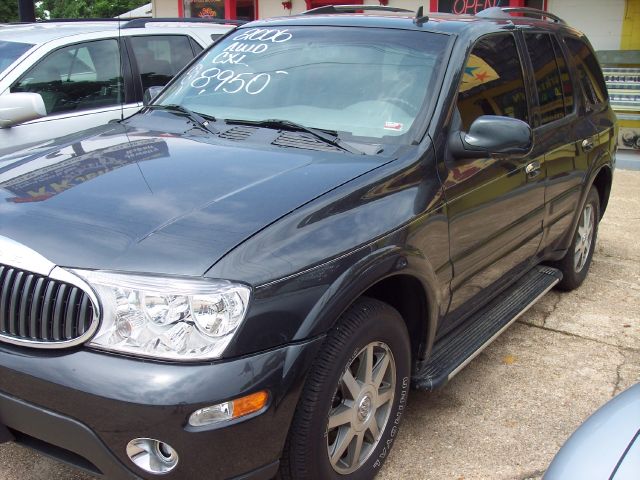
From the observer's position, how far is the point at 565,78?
4.64 meters

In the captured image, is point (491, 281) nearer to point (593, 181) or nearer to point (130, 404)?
point (593, 181)

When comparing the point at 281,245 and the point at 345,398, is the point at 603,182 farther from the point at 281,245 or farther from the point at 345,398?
the point at 281,245

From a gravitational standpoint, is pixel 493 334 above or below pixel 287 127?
below

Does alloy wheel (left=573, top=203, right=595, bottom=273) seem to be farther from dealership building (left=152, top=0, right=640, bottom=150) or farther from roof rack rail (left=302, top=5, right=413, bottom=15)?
dealership building (left=152, top=0, right=640, bottom=150)

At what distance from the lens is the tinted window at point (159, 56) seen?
608 centimetres

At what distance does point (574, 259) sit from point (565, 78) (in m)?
1.28

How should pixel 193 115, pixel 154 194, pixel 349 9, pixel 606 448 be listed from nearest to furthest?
pixel 606 448, pixel 154 194, pixel 193 115, pixel 349 9

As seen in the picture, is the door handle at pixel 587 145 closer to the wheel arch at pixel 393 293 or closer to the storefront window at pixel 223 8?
the wheel arch at pixel 393 293

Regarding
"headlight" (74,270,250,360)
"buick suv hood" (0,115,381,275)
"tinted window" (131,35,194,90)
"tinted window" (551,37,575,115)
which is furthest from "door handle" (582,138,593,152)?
"tinted window" (131,35,194,90)

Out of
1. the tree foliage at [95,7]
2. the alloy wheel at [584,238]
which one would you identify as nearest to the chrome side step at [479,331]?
the alloy wheel at [584,238]

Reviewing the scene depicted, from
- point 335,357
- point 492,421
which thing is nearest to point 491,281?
point 492,421

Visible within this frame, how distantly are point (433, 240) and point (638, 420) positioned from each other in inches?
47.7

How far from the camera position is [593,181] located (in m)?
5.10

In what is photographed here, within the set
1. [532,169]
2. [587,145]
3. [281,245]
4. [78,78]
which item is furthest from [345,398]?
[78,78]
